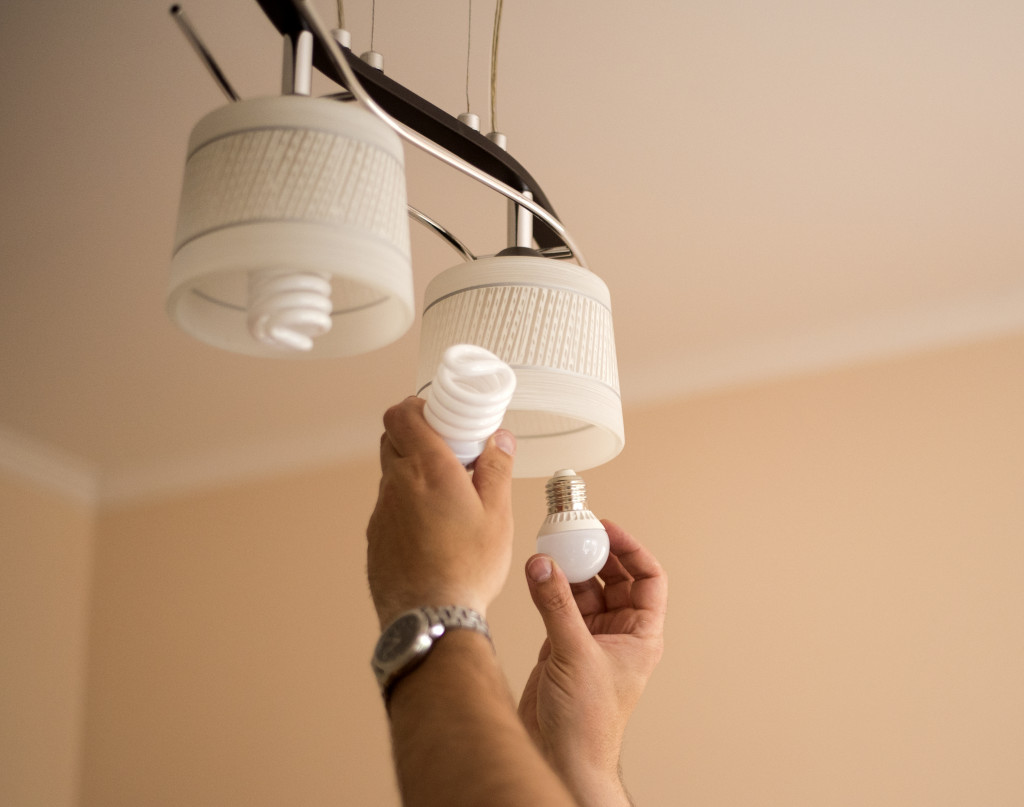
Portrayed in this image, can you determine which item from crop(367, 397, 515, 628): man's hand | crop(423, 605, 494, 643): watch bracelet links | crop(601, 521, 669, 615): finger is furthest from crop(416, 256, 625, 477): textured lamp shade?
crop(601, 521, 669, 615): finger

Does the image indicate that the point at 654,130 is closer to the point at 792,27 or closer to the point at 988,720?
the point at 792,27

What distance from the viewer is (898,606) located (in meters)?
2.41

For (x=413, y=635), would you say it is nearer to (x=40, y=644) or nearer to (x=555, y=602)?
(x=555, y=602)

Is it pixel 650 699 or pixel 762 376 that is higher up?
pixel 762 376

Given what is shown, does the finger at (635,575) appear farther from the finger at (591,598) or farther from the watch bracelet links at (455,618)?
the watch bracelet links at (455,618)

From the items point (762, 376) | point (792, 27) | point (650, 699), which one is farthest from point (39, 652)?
point (792, 27)

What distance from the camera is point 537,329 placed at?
89 cm

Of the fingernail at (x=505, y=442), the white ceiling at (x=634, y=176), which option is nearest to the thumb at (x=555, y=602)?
the fingernail at (x=505, y=442)

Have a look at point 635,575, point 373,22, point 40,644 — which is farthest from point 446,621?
point 40,644

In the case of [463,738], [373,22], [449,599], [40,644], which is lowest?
[463,738]

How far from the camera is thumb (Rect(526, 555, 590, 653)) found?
1.02m

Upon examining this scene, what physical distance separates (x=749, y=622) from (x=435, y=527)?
1.98 meters

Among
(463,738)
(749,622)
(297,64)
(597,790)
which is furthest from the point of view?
(749,622)

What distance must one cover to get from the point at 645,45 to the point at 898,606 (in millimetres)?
1570
